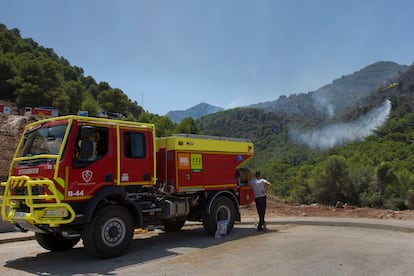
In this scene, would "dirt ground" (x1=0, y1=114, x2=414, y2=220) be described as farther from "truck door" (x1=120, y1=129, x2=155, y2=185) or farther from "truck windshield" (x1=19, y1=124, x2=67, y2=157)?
"truck windshield" (x1=19, y1=124, x2=67, y2=157)

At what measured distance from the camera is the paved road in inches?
284

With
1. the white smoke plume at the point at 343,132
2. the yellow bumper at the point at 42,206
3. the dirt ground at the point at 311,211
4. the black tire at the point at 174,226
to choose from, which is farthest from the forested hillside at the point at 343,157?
the yellow bumper at the point at 42,206

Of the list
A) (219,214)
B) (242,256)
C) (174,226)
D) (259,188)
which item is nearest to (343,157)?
(259,188)

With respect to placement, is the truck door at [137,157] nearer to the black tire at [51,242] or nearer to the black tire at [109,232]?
the black tire at [109,232]

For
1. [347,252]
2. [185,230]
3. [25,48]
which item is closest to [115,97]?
[25,48]

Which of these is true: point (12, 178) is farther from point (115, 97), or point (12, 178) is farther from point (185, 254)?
point (115, 97)

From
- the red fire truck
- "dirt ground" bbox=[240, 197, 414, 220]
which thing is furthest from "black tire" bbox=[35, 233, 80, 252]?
"dirt ground" bbox=[240, 197, 414, 220]

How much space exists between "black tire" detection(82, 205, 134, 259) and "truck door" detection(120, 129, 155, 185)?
2.49ft

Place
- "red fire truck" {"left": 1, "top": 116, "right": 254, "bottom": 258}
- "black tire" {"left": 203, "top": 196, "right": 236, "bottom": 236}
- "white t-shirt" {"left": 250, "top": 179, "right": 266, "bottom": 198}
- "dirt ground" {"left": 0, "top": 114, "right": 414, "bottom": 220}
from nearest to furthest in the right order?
"red fire truck" {"left": 1, "top": 116, "right": 254, "bottom": 258}, "black tire" {"left": 203, "top": 196, "right": 236, "bottom": 236}, "white t-shirt" {"left": 250, "top": 179, "right": 266, "bottom": 198}, "dirt ground" {"left": 0, "top": 114, "right": 414, "bottom": 220}

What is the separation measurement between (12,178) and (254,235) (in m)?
6.32

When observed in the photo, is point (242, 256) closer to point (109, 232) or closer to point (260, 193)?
point (109, 232)

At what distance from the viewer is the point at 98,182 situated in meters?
8.48

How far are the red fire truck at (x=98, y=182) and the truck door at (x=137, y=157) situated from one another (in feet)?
0.07

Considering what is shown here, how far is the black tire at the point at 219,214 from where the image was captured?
1114 cm
